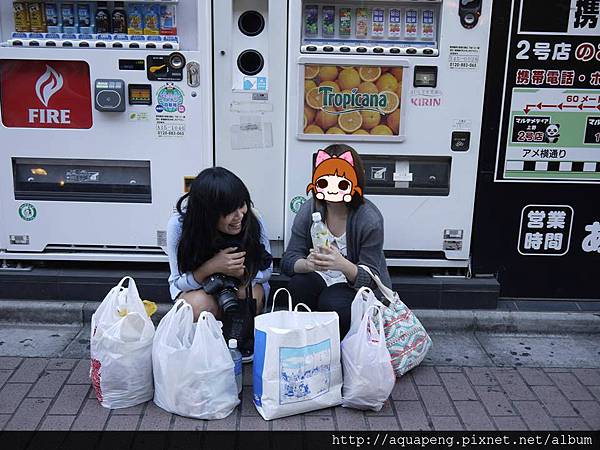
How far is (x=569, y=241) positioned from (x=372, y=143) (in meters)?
1.48

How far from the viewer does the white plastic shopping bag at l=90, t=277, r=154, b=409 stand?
280 centimetres

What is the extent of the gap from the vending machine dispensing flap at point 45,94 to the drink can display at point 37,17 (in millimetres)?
193

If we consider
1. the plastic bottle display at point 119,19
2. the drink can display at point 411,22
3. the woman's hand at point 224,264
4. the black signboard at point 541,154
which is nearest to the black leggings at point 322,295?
the woman's hand at point 224,264

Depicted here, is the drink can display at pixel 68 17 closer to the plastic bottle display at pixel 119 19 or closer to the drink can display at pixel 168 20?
the plastic bottle display at pixel 119 19

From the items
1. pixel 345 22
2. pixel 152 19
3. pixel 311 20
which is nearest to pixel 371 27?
pixel 345 22

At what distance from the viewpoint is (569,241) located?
3885mm

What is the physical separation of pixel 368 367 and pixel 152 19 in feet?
7.78

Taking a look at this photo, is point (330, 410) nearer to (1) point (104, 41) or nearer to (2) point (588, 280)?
(2) point (588, 280)

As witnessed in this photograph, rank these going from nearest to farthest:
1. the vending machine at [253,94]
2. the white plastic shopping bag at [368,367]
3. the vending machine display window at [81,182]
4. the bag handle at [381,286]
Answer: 1. the white plastic shopping bag at [368,367]
2. the bag handle at [381,286]
3. the vending machine at [253,94]
4. the vending machine display window at [81,182]

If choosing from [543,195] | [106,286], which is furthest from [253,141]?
[543,195]

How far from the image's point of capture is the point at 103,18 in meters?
3.49

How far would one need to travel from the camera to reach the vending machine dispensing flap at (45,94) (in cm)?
357

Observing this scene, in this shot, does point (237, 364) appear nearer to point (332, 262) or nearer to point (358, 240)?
point (332, 262)

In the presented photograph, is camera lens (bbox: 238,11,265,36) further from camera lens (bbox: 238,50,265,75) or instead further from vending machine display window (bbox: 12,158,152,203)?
vending machine display window (bbox: 12,158,152,203)
